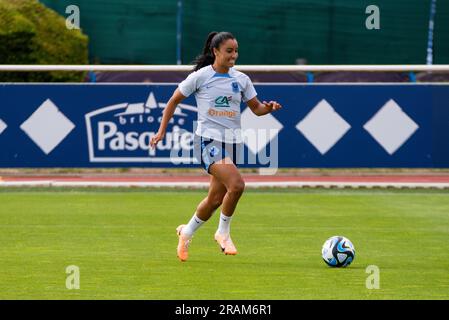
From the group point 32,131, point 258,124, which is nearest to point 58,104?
point 32,131

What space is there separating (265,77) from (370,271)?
913 cm

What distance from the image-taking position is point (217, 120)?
10.5m

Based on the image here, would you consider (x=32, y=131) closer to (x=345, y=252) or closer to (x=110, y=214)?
(x=110, y=214)

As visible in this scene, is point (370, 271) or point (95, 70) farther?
point (95, 70)

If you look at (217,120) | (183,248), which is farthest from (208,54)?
(183,248)

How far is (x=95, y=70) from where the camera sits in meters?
17.8

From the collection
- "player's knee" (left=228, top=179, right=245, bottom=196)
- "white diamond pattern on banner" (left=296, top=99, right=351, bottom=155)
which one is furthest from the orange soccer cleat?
"white diamond pattern on banner" (left=296, top=99, right=351, bottom=155)

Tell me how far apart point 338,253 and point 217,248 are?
1.68 meters

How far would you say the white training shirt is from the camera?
10.5 metres

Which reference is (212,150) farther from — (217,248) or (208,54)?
(217,248)

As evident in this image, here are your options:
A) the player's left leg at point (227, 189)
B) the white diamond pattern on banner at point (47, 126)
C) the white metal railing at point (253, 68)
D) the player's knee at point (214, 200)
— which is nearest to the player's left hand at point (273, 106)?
the player's left leg at point (227, 189)

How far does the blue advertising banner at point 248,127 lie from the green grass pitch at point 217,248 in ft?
2.43

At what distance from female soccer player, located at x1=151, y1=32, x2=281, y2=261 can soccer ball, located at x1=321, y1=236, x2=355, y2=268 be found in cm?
98

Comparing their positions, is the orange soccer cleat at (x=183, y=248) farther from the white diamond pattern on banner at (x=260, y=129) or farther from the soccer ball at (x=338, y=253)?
the white diamond pattern on banner at (x=260, y=129)
